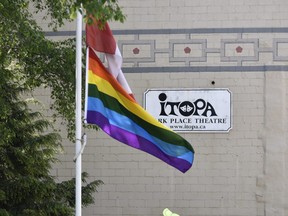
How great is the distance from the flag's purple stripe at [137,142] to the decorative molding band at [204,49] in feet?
20.0

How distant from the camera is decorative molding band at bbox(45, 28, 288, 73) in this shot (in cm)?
1414

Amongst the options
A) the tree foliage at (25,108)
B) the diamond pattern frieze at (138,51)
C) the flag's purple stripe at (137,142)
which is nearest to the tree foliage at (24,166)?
the tree foliage at (25,108)

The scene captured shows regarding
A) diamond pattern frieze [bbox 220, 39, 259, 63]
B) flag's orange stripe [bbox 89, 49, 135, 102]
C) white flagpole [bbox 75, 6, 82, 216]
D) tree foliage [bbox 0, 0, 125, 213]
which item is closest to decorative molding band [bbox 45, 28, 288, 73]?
diamond pattern frieze [bbox 220, 39, 259, 63]

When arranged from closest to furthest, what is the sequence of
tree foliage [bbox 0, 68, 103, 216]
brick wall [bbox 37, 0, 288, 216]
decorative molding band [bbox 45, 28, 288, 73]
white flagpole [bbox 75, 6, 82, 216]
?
white flagpole [bbox 75, 6, 82, 216], tree foliage [bbox 0, 68, 103, 216], brick wall [bbox 37, 0, 288, 216], decorative molding band [bbox 45, 28, 288, 73]

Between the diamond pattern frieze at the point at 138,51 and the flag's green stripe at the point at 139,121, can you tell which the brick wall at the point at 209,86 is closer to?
the diamond pattern frieze at the point at 138,51

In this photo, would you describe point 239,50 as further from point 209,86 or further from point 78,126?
point 78,126

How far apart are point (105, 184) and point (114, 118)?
6111mm

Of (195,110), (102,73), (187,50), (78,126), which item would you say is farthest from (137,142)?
(187,50)

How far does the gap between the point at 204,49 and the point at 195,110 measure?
111cm

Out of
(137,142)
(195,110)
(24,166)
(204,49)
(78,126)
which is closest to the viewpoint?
(78,126)

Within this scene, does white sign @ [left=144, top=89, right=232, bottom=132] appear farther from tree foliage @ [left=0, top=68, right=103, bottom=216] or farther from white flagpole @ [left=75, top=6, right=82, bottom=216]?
white flagpole @ [left=75, top=6, right=82, bottom=216]

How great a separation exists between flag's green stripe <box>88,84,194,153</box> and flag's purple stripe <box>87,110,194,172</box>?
0.43 ft

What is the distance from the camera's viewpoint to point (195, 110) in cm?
1412

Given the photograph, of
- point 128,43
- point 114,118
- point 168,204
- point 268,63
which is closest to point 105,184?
point 168,204
